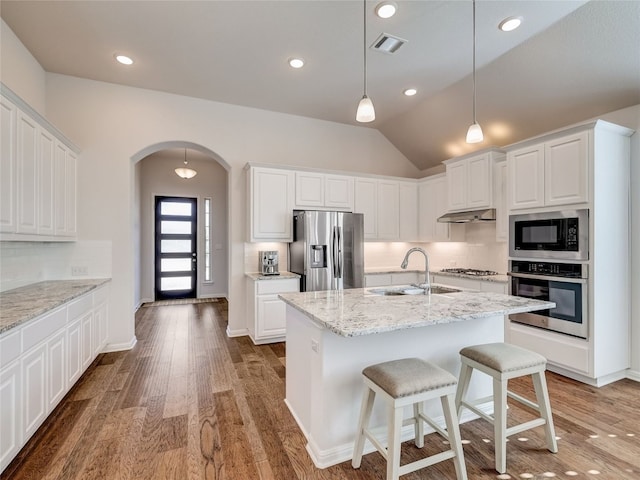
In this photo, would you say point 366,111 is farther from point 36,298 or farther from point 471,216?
point 36,298

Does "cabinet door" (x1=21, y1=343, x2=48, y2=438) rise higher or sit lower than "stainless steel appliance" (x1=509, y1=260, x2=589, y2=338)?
lower

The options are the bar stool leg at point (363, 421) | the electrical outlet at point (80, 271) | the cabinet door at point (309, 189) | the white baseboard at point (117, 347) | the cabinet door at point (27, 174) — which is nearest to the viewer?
the bar stool leg at point (363, 421)

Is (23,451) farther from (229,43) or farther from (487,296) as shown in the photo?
(229,43)

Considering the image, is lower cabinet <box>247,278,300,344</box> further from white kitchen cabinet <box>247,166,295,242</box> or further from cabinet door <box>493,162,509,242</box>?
cabinet door <box>493,162,509,242</box>

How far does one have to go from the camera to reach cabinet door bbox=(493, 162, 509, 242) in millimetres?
3785

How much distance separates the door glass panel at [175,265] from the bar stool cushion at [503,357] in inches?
261

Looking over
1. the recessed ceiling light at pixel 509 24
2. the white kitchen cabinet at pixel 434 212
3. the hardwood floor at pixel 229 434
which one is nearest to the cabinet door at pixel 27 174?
the hardwood floor at pixel 229 434

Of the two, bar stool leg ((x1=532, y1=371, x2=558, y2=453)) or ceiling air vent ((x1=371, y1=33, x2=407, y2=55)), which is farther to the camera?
ceiling air vent ((x1=371, y1=33, x2=407, y2=55))

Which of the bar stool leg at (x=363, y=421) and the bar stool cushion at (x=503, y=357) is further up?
the bar stool cushion at (x=503, y=357)

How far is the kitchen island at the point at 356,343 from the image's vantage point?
71.0 inches

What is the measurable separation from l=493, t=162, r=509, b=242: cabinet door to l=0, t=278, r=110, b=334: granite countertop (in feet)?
14.6

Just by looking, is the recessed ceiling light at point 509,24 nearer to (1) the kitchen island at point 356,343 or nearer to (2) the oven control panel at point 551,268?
(2) the oven control panel at point 551,268

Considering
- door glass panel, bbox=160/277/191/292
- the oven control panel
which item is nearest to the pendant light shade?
the oven control panel

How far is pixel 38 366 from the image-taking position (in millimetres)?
2057
